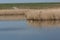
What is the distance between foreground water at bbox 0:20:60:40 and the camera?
8.36 m

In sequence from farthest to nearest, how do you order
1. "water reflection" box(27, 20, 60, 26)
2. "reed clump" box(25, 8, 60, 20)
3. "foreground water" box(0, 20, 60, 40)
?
"reed clump" box(25, 8, 60, 20) < "water reflection" box(27, 20, 60, 26) < "foreground water" box(0, 20, 60, 40)

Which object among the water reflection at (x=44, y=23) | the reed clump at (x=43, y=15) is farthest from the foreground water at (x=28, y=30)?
the reed clump at (x=43, y=15)

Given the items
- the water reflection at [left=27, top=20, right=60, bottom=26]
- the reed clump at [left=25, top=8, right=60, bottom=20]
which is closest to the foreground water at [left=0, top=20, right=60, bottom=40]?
the water reflection at [left=27, top=20, right=60, bottom=26]

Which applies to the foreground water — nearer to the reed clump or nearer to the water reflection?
the water reflection

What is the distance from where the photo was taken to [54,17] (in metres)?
10.5

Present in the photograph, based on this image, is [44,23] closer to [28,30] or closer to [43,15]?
[43,15]

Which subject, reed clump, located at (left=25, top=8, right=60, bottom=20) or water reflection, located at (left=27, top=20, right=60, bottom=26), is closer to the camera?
water reflection, located at (left=27, top=20, right=60, bottom=26)

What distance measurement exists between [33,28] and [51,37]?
1544 millimetres

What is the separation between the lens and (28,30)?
9375 mm

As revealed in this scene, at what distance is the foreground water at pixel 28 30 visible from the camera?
8359 mm

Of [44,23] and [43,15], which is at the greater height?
[43,15]

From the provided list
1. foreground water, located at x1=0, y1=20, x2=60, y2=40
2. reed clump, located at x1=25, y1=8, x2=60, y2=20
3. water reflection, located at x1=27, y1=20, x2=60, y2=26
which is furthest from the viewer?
reed clump, located at x1=25, y1=8, x2=60, y2=20

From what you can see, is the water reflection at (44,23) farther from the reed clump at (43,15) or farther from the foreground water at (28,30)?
the reed clump at (43,15)

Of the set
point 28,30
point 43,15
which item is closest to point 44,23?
point 43,15
